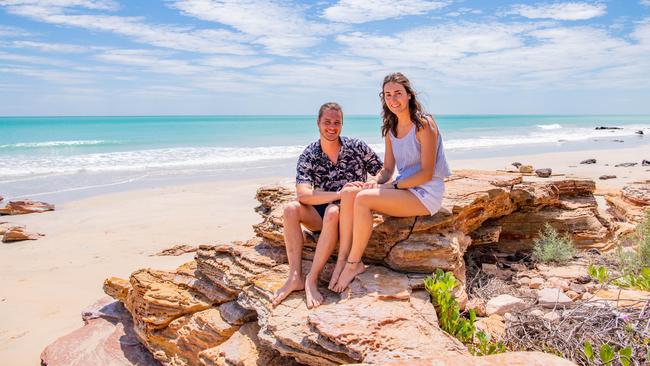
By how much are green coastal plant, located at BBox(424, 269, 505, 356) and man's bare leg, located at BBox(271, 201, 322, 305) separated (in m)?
1.16

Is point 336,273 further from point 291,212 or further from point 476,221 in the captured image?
point 476,221

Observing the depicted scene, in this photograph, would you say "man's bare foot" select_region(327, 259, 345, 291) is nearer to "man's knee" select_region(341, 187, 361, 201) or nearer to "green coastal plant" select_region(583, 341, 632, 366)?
"man's knee" select_region(341, 187, 361, 201)

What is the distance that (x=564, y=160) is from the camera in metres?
22.6

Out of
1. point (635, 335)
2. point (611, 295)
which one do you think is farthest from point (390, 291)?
point (611, 295)

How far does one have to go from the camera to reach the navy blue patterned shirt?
16.7 feet

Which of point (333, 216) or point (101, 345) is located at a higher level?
point (333, 216)

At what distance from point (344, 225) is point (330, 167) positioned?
2.90ft

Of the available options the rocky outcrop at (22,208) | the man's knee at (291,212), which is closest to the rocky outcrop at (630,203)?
the man's knee at (291,212)

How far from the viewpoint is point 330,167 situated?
5.12 metres

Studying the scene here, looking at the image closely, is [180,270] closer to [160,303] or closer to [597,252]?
[160,303]

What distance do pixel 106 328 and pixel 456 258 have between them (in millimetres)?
4220

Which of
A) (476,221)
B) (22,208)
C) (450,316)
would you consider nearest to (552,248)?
(476,221)

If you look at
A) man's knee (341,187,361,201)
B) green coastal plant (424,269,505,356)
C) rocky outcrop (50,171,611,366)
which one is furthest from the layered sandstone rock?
green coastal plant (424,269,505,356)

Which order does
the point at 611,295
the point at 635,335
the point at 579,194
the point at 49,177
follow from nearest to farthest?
1. the point at 635,335
2. the point at 611,295
3. the point at 579,194
4. the point at 49,177
